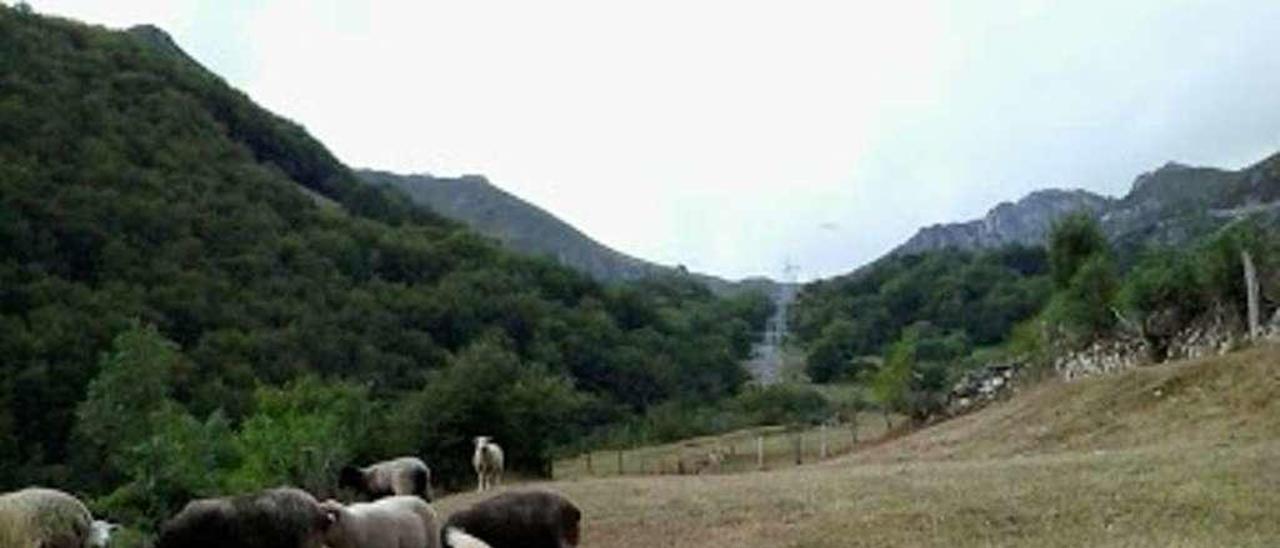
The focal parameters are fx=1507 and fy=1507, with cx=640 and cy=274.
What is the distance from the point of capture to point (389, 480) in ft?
104

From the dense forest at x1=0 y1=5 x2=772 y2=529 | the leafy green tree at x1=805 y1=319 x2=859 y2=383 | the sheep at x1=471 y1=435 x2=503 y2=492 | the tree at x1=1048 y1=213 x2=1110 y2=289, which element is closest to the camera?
the sheep at x1=471 y1=435 x2=503 y2=492

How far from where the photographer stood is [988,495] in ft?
85.0

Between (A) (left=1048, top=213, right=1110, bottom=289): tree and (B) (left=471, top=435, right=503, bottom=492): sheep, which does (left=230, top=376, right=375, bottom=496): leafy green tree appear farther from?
(A) (left=1048, top=213, right=1110, bottom=289): tree

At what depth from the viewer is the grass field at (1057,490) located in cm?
2281

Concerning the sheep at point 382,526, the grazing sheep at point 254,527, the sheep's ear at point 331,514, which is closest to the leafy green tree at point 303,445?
the sheep at point 382,526

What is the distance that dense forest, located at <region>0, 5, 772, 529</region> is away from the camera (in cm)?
6222

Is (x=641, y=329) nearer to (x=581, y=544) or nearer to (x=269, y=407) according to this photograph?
(x=269, y=407)

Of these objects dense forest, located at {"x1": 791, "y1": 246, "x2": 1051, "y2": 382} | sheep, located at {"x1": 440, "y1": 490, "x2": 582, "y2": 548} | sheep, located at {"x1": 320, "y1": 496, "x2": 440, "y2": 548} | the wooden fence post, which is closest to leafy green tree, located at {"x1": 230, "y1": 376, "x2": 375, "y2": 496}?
sheep, located at {"x1": 440, "y1": 490, "x2": 582, "y2": 548}

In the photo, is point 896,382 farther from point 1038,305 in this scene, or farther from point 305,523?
point 1038,305

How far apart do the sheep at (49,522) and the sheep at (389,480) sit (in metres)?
8.37

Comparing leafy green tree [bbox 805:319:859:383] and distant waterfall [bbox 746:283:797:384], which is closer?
leafy green tree [bbox 805:319:859:383]

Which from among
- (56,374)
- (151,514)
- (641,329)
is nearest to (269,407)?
(56,374)

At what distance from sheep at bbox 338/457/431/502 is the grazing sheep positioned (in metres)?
10.1

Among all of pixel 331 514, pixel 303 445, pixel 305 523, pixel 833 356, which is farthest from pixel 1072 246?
pixel 833 356
